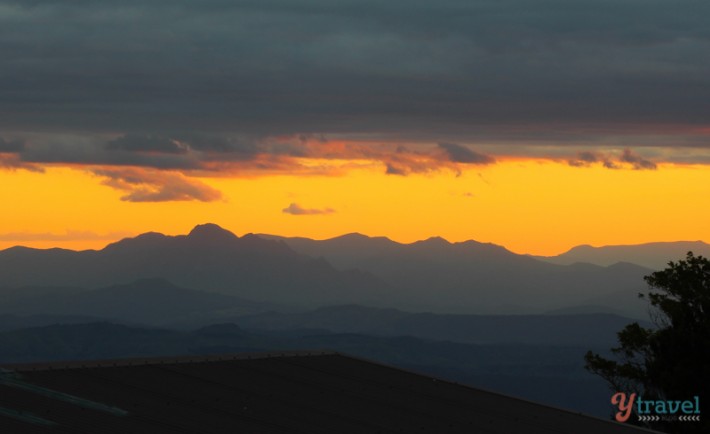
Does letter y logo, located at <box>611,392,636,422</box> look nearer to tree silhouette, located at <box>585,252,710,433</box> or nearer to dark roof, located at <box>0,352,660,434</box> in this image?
tree silhouette, located at <box>585,252,710,433</box>

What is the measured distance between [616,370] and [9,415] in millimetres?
54021

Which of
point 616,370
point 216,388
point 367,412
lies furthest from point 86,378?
point 616,370

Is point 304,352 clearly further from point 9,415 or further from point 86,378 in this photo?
point 9,415

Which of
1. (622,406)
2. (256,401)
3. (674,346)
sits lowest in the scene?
(256,401)

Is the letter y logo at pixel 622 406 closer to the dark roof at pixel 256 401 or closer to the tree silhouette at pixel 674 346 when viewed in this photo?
the tree silhouette at pixel 674 346

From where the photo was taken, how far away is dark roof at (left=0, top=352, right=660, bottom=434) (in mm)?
37188

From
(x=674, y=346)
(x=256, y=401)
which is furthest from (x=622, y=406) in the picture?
(x=256, y=401)

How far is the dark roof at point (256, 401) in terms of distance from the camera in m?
37.2

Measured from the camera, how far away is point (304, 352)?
183ft

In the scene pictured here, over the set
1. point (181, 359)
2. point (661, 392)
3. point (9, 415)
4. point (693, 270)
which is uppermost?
point (693, 270)

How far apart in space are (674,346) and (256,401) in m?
44.1

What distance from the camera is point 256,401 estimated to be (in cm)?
4303

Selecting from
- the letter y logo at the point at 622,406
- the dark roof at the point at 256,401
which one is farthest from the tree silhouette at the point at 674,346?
the dark roof at the point at 256,401

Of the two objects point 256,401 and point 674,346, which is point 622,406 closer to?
point 674,346
